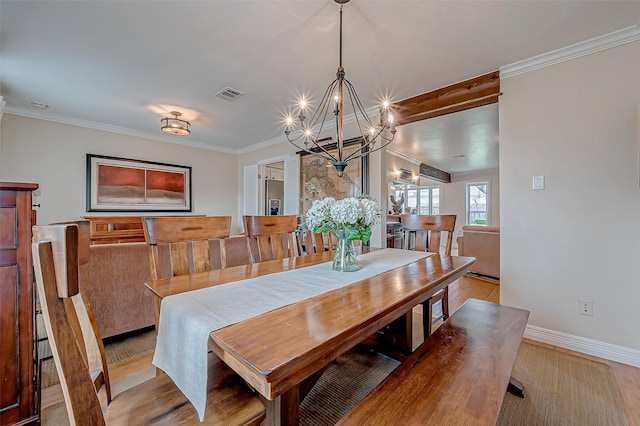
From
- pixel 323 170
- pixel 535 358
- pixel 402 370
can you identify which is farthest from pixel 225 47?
pixel 535 358

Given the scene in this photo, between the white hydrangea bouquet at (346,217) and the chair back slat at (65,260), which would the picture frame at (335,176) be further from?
the chair back slat at (65,260)

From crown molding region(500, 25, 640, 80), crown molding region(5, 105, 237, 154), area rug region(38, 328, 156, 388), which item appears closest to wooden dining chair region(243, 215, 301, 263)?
area rug region(38, 328, 156, 388)

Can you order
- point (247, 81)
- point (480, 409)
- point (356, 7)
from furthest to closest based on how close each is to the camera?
point (247, 81) < point (356, 7) < point (480, 409)

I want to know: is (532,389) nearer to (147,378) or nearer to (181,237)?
(181,237)

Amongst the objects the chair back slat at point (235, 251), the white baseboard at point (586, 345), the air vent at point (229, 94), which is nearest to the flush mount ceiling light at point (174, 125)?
the air vent at point (229, 94)

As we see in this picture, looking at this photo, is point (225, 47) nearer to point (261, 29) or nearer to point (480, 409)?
point (261, 29)

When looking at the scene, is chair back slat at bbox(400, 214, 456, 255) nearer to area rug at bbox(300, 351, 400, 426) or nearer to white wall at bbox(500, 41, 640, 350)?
white wall at bbox(500, 41, 640, 350)

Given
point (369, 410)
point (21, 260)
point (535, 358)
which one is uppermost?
point (21, 260)

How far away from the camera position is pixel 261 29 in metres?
2.04

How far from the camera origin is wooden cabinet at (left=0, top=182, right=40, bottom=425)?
3.83ft

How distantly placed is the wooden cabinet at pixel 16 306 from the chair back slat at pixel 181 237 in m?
0.46

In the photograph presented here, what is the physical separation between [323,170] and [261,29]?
238 centimetres

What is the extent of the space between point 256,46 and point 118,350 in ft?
8.69

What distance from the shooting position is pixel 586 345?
214cm
